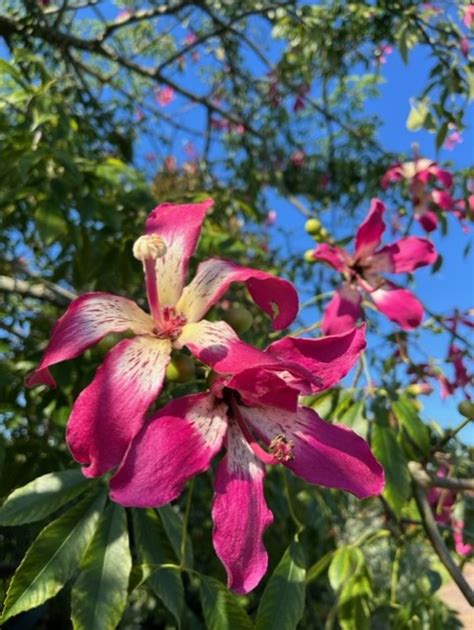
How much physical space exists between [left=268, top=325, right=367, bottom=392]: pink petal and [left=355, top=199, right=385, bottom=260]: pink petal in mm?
713

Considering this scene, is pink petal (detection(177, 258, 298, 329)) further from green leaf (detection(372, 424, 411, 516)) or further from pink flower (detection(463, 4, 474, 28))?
pink flower (detection(463, 4, 474, 28))

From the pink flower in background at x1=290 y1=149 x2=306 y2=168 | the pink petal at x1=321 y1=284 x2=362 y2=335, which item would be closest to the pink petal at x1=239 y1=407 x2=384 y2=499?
the pink petal at x1=321 y1=284 x2=362 y2=335

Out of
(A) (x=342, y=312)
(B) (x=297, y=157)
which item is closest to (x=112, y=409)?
(A) (x=342, y=312)

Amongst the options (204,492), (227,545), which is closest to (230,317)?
(227,545)

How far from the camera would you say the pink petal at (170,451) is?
622 millimetres

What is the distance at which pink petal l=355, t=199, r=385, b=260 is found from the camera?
4.63 feet

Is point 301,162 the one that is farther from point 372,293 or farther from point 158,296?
point 158,296

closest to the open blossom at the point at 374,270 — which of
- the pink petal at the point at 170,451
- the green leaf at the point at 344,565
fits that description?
the green leaf at the point at 344,565

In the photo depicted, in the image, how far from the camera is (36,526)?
1.03 metres

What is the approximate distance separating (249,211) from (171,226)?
1325 millimetres

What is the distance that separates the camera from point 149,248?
2.58 feet

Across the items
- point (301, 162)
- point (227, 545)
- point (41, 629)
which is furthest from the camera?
point (301, 162)

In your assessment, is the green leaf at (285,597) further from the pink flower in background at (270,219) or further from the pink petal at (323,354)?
the pink flower in background at (270,219)

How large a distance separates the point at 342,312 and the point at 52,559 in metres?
0.82
